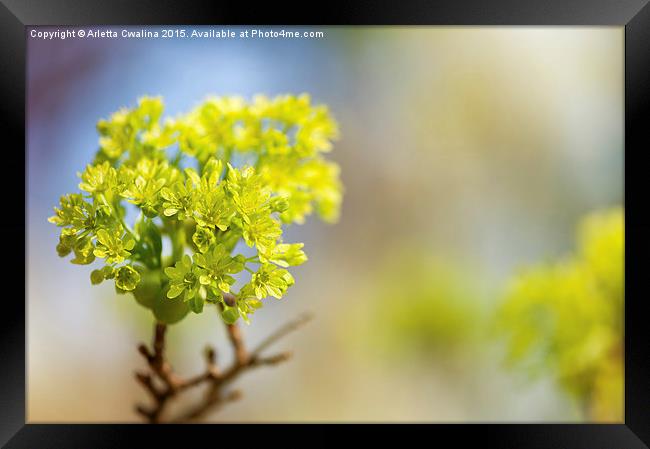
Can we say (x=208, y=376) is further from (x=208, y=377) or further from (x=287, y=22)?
(x=287, y=22)

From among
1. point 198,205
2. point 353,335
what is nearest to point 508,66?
point 353,335

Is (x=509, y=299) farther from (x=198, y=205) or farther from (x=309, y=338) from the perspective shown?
(x=309, y=338)

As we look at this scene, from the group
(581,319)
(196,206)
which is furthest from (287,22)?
(581,319)

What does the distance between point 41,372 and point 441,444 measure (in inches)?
148

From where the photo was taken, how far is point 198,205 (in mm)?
1114

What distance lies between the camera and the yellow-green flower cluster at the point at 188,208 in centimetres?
112

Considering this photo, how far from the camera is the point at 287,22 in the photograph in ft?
4.90

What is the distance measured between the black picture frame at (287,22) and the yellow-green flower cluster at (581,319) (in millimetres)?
976

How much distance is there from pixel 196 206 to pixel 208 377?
0.64 meters

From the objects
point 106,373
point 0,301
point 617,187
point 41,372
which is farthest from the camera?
point 617,187

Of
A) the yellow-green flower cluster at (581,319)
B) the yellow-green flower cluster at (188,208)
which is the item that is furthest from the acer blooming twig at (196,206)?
the yellow-green flower cluster at (581,319)

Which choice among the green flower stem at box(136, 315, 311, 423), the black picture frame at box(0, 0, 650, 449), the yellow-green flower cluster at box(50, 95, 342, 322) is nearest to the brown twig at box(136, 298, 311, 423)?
the green flower stem at box(136, 315, 311, 423)

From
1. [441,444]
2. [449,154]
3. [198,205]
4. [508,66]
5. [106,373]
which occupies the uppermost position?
[508,66]

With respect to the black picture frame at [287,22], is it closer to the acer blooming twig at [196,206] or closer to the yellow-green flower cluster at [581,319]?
the acer blooming twig at [196,206]
